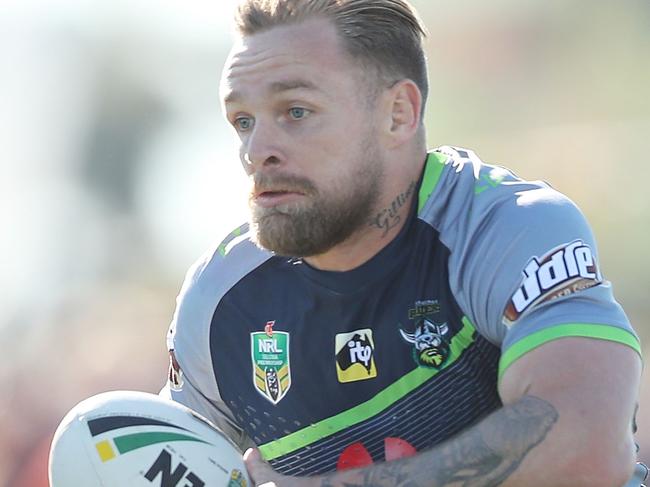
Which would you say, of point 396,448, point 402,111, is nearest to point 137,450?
point 396,448

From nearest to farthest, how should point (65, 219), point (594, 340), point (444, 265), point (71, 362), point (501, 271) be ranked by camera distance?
point (594, 340)
point (501, 271)
point (444, 265)
point (71, 362)
point (65, 219)

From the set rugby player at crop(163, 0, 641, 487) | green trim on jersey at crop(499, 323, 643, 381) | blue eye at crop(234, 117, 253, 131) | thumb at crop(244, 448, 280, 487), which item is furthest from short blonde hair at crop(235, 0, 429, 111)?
thumb at crop(244, 448, 280, 487)

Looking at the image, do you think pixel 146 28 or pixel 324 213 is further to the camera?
pixel 146 28

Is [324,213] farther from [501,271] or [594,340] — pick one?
[594,340]

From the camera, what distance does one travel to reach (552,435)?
2.85 meters

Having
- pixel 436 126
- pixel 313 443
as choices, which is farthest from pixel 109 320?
pixel 313 443

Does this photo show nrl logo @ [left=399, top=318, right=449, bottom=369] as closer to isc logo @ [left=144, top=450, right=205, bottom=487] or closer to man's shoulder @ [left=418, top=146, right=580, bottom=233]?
man's shoulder @ [left=418, top=146, right=580, bottom=233]

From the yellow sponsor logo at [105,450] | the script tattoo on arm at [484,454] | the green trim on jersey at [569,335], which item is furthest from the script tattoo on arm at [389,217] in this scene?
the yellow sponsor logo at [105,450]

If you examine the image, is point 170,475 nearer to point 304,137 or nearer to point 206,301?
point 206,301

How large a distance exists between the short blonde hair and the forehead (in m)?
0.04

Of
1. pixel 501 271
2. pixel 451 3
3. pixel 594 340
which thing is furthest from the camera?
pixel 451 3

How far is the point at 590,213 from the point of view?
7602 mm

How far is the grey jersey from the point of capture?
Answer: 3135 millimetres

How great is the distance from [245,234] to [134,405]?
2.57 ft
